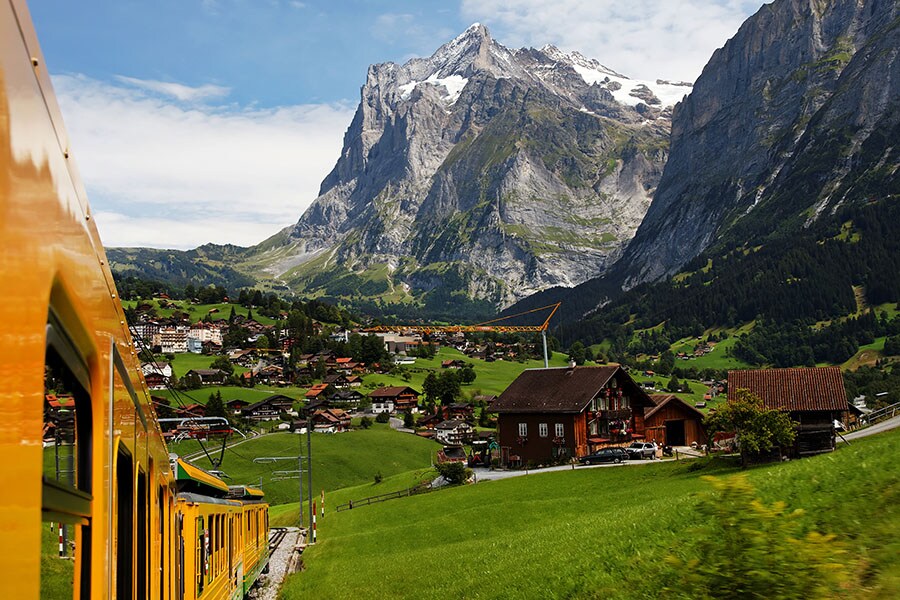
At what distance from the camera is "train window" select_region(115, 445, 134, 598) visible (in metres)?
5.43

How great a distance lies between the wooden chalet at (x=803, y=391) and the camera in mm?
53406

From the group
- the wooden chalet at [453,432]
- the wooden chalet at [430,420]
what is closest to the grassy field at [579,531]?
the wooden chalet at [453,432]

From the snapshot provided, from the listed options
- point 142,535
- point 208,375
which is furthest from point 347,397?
point 142,535

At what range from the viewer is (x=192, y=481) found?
40.1 feet

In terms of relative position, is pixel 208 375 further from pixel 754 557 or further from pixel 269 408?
pixel 754 557

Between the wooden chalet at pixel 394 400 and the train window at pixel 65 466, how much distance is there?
499 ft

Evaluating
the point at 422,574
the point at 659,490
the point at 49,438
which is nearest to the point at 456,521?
the point at 659,490

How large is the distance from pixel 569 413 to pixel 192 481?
5965 centimetres

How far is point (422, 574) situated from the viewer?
87.9ft

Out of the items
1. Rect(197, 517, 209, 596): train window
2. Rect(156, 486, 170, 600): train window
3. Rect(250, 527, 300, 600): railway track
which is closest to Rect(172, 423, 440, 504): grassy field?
Rect(250, 527, 300, 600): railway track

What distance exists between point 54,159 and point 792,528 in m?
6.71

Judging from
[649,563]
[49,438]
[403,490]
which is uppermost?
[49,438]

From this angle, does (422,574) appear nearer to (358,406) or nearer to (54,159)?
(54,159)

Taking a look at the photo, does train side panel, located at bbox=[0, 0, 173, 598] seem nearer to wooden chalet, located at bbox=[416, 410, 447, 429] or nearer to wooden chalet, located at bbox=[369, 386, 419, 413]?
wooden chalet, located at bbox=[416, 410, 447, 429]
